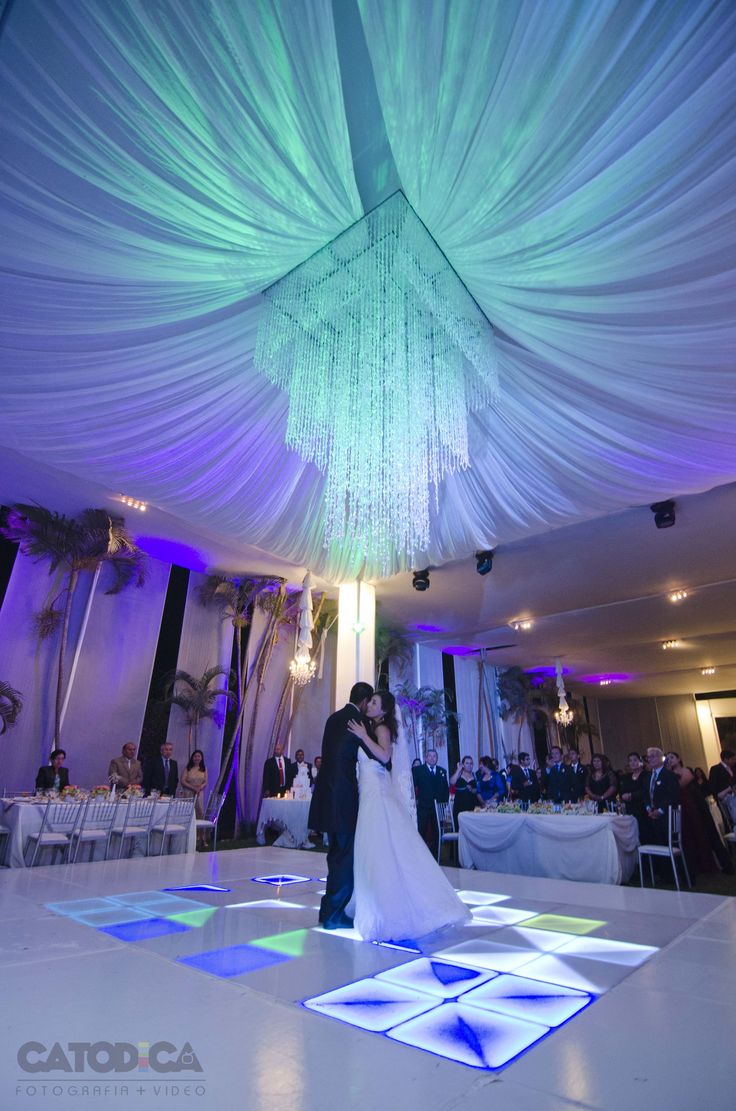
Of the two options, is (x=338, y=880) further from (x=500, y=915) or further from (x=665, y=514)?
(x=665, y=514)

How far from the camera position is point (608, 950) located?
9.88 feet

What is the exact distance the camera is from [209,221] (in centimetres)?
358

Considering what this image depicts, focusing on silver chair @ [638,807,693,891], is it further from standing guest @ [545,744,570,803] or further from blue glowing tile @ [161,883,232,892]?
blue glowing tile @ [161,883,232,892]

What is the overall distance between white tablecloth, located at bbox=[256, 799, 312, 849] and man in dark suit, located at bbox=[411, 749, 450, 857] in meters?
1.81

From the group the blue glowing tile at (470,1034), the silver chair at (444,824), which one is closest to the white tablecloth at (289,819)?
the silver chair at (444,824)

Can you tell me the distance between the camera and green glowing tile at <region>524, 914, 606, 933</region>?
A: 3486 mm

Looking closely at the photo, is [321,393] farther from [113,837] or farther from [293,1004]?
[113,837]

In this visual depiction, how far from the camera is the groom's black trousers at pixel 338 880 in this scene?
3.51 metres

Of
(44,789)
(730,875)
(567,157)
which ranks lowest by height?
(730,875)

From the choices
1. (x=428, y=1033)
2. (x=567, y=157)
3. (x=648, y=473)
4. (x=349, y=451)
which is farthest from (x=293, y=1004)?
(x=648, y=473)

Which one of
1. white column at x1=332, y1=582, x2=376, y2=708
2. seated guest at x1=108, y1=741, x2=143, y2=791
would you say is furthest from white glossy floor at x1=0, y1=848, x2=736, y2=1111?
white column at x1=332, y1=582, x2=376, y2=708

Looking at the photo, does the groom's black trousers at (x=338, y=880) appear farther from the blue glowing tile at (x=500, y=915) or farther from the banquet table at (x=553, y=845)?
the banquet table at (x=553, y=845)

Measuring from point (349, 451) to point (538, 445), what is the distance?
199 cm

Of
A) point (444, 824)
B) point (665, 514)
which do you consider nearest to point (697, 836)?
point (444, 824)
